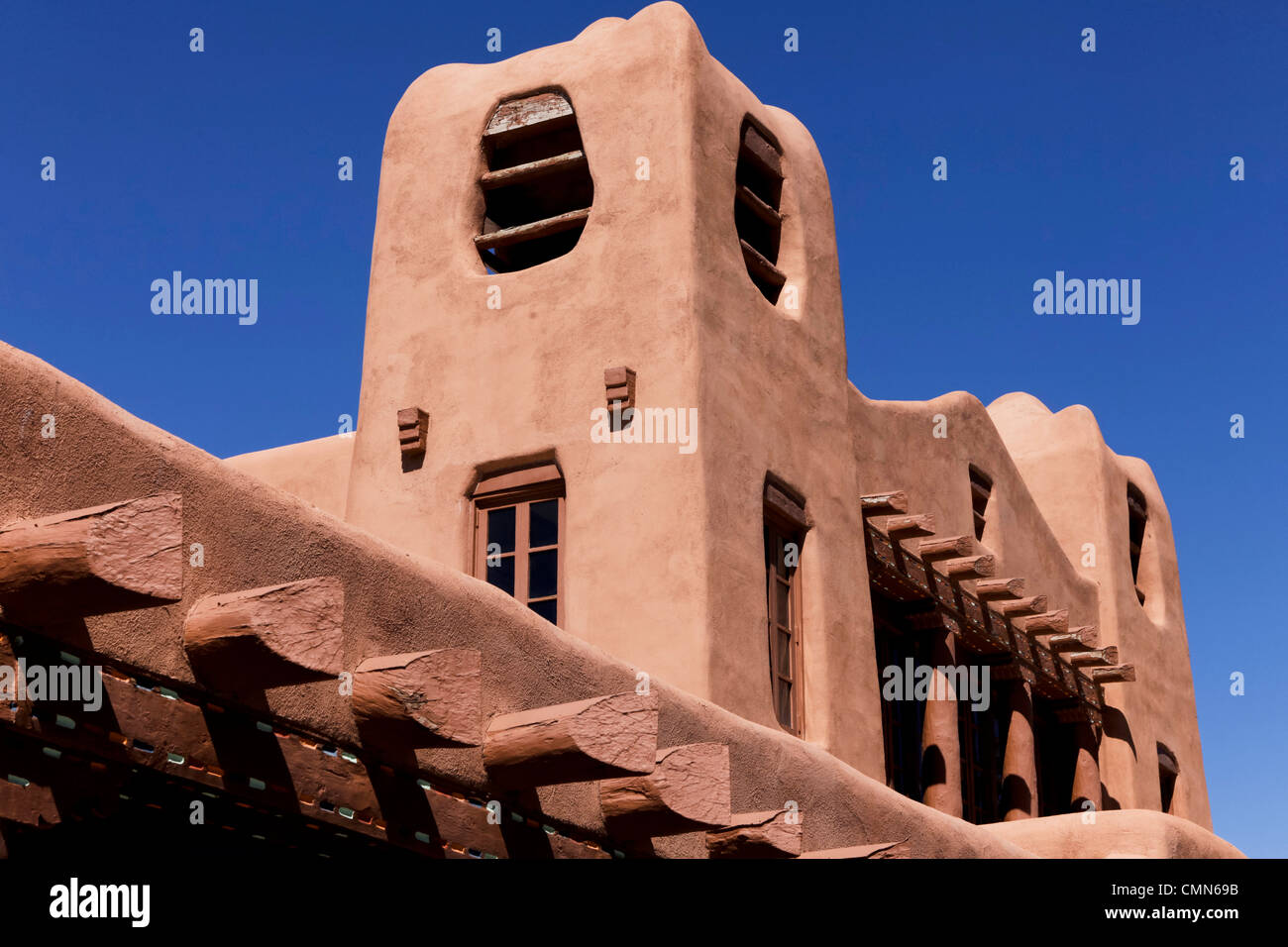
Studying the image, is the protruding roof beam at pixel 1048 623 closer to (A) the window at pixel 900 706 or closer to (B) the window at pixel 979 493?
(B) the window at pixel 979 493

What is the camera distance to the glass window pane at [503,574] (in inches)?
446

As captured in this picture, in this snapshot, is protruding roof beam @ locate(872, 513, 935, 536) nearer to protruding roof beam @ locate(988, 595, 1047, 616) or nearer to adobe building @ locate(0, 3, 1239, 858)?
adobe building @ locate(0, 3, 1239, 858)

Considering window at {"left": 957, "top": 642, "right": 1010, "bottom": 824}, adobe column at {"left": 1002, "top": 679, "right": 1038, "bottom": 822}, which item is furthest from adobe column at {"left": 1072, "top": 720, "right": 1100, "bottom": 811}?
window at {"left": 957, "top": 642, "right": 1010, "bottom": 824}

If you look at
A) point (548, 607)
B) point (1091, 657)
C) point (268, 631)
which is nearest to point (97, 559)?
point (268, 631)

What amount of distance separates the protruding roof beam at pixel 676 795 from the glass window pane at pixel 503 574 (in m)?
4.26

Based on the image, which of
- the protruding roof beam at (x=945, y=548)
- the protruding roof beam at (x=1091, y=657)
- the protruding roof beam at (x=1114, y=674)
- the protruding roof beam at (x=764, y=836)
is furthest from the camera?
the protruding roof beam at (x=1114, y=674)

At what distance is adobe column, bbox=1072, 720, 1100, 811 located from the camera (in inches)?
675

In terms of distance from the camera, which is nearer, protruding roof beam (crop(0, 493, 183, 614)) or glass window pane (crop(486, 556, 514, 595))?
protruding roof beam (crop(0, 493, 183, 614))

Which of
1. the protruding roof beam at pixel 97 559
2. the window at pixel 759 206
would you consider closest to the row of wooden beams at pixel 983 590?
the window at pixel 759 206

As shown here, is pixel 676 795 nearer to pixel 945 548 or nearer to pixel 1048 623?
pixel 945 548

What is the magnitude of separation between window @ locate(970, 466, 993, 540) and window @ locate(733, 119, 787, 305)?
423 centimetres

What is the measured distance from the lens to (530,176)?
502 inches

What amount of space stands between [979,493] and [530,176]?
6.31 m
